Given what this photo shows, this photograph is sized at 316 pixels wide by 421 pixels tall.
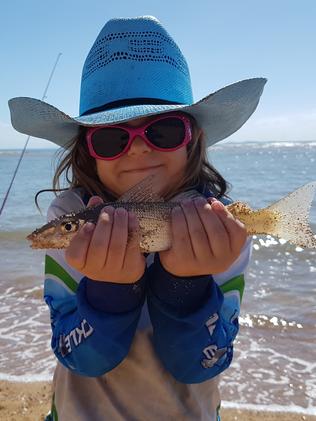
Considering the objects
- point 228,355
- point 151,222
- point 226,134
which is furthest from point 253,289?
point 151,222

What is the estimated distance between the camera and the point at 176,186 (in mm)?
2906

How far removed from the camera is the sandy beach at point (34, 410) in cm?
449

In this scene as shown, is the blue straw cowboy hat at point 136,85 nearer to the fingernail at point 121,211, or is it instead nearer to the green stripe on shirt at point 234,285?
the fingernail at point 121,211

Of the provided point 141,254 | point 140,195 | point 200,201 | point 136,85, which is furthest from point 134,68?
point 141,254

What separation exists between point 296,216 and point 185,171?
82 centimetres

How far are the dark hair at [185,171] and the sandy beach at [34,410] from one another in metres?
2.46

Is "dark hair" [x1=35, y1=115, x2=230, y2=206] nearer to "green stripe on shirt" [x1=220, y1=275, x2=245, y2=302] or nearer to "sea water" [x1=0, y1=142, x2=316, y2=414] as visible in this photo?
"green stripe on shirt" [x1=220, y1=275, x2=245, y2=302]

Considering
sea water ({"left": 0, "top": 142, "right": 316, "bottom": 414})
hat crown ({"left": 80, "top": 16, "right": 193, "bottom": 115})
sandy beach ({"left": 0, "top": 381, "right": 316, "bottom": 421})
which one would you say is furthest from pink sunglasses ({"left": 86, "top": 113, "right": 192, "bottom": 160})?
sandy beach ({"left": 0, "top": 381, "right": 316, "bottom": 421})

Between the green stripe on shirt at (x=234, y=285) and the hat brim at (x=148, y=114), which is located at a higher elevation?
the hat brim at (x=148, y=114)

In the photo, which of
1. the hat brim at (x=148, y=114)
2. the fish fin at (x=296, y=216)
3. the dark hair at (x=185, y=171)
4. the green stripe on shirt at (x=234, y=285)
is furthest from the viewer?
the dark hair at (x=185, y=171)

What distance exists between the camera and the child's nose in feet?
8.71

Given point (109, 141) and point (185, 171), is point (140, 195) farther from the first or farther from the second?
point (185, 171)

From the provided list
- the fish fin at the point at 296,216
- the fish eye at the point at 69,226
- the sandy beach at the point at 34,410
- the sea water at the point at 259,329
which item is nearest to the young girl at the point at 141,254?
the fish eye at the point at 69,226

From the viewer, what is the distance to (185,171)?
2965 mm
